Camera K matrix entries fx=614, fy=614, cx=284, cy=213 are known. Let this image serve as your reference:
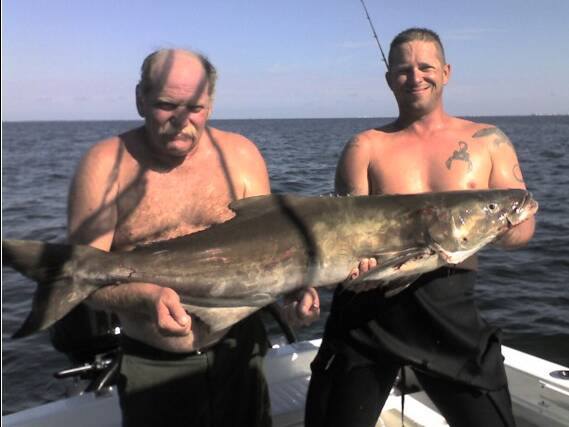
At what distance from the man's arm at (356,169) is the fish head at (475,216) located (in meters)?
0.51

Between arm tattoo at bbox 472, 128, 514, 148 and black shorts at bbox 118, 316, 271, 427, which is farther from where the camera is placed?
arm tattoo at bbox 472, 128, 514, 148

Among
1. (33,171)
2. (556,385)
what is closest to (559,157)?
(33,171)

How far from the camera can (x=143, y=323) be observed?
3385 millimetres

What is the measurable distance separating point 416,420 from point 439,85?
2561mm

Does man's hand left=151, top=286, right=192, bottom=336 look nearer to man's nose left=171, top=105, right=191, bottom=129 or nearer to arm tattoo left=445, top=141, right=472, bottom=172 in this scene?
man's nose left=171, top=105, right=191, bottom=129

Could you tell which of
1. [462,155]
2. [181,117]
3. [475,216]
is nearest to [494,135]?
[462,155]

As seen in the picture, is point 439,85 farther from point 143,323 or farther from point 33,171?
point 33,171

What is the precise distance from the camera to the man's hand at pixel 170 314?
3.00m

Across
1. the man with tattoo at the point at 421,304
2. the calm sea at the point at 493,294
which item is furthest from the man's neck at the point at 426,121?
the calm sea at the point at 493,294

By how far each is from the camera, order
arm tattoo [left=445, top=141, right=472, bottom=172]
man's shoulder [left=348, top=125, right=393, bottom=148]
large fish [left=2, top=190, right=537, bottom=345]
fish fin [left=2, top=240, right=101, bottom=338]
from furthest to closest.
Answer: man's shoulder [left=348, top=125, right=393, bottom=148], arm tattoo [left=445, top=141, right=472, bottom=172], large fish [left=2, top=190, right=537, bottom=345], fish fin [left=2, top=240, right=101, bottom=338]

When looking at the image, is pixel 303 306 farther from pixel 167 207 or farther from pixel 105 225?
pixel 105 225

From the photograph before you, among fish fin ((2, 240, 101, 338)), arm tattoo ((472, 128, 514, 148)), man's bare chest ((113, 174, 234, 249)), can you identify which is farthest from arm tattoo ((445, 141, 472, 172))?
fish fin ((2, 240, 101, 338))

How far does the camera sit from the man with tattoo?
3488 millimetres

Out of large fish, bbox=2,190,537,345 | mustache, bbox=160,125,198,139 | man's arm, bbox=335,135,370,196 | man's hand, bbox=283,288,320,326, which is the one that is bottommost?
man's hand, bbox=283,288,320,326
